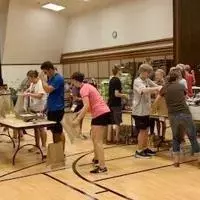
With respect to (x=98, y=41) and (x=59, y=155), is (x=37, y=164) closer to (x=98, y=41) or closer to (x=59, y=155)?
(x=59, y=155)

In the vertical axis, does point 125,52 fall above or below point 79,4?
below

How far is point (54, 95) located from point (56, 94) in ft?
0.11

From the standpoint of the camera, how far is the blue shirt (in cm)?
580

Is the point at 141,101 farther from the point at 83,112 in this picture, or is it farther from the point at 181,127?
the point at 83,112

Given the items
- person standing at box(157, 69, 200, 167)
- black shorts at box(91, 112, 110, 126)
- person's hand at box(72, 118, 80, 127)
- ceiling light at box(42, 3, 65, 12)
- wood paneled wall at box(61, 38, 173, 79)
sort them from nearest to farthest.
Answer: person's hand at box(72, 118, 80, 127), black shorts at box(91, 112, 110, 126), person standing at box(157, 69, 200, 167), wood paneled wall at box(61, 38, 173, 79), ceiling light at box(42, 3, 65, 12)

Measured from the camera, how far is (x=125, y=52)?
44.7 feet

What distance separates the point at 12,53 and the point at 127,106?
17.9 feet

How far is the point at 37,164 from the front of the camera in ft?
19.7

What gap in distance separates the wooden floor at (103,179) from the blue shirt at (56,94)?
88 centimetres

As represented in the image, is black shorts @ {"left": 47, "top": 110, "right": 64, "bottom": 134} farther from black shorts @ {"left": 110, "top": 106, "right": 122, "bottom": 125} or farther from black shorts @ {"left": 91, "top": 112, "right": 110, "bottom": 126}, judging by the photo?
black shorts @ {"left": 110, "top": 106, "right": 122, "bottom": 125}

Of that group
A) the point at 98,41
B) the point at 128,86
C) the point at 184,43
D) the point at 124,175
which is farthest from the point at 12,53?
the point at 124,175

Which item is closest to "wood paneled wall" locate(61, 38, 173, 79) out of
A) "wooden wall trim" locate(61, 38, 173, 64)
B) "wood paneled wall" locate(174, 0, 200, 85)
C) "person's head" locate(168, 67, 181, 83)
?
"wooden wall trim" locate(61, 38, 173, 64)

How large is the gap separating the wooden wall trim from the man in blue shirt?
6.78 meters

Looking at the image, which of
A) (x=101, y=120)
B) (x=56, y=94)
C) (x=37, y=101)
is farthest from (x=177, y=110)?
(x=37, y=101)
